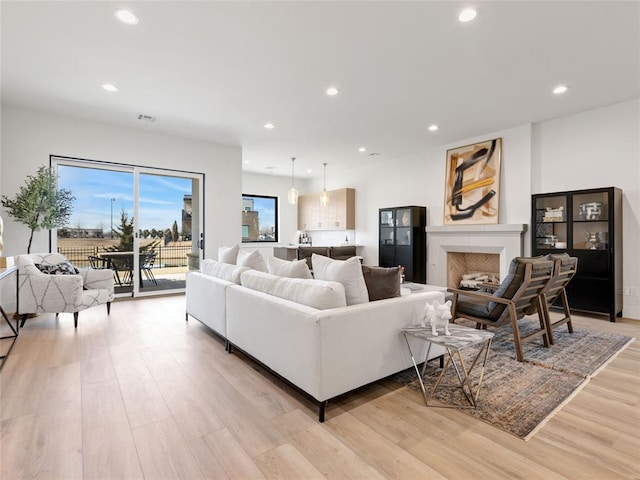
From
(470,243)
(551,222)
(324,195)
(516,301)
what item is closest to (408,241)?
(470,243)

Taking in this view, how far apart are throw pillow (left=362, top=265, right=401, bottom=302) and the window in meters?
6.56

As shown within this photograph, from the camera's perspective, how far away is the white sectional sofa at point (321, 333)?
1.95m

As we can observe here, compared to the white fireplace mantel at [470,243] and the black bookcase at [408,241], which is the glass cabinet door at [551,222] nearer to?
the white fireplace mantel at [470,243]


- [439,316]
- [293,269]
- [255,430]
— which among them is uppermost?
[293,269]

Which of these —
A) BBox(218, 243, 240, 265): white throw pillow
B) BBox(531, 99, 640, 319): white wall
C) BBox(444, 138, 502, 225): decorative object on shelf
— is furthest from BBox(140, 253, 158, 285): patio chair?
BBox(531, 99, 640, 319): white wall

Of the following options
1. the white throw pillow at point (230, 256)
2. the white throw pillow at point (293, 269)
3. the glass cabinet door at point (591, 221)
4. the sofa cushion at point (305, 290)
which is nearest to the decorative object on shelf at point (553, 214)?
the glass cabinet door at point (591, 221)

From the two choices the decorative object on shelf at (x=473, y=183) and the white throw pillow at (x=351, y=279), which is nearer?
the white throw pillow at (x=351, y=279)

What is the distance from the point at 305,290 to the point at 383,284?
0.58m

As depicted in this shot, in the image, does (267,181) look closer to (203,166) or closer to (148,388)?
(203,166)

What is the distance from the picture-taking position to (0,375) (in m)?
2.46

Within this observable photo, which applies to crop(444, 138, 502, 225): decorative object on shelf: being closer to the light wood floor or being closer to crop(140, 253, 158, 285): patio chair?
the light wood floor

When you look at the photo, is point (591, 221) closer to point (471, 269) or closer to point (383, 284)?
point (471, 269)

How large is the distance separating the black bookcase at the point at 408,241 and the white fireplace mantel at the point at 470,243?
5.9 inches

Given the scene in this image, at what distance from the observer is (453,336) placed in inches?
84.4
